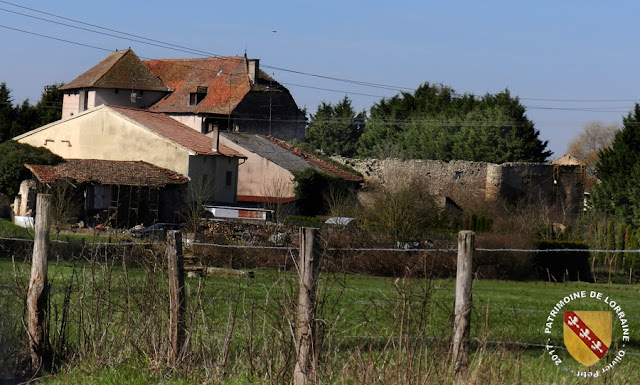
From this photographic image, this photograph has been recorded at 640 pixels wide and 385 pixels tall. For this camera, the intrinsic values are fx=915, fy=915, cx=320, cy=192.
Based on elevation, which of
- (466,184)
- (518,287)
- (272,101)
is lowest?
(518,287)

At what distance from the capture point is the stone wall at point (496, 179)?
5544cm

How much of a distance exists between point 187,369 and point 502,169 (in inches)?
1942

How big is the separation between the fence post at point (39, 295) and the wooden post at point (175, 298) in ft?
4.35

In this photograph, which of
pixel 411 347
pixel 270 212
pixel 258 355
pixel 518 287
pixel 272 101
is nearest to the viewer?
pixel 411 347

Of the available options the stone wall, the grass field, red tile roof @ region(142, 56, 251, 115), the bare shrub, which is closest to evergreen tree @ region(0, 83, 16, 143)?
red tile roof @ region(142, 56, 251, 115)

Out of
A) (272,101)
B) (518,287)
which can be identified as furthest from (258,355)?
(272,101)

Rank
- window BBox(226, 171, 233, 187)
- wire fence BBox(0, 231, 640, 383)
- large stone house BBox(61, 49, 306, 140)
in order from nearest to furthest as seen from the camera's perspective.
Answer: wire fence BBox(0, 231, 640, 383)
window BBox(226, 171, 233, 187)
large stone house BBox(61, 49, 306, 140)

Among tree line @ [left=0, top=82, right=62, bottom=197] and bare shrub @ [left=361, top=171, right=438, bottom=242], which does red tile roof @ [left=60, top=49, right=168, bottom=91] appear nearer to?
tree line @ [left=0, top=82, right=62, bottom=197]

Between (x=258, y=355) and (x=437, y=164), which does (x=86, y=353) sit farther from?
(x=437, y=164)

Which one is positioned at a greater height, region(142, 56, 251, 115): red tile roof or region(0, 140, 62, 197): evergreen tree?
region(142, 56, 251, 115): red tile roof

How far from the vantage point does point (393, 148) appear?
64.6m

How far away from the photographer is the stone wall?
55438 millimetres

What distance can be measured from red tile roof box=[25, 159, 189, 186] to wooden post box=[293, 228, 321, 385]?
3354 cm

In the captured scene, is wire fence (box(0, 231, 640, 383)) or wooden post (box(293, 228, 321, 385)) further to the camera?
wire fence (box(0, 231, 640, 383))
